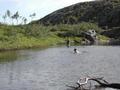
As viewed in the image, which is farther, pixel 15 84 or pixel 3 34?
pixel 3 34

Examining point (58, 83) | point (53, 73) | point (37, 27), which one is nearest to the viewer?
point (58, 83)

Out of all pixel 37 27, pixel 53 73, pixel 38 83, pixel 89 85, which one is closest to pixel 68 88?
pixel 89 85

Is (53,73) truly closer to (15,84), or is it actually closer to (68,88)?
(15,84)

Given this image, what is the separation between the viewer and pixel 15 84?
5562 cm

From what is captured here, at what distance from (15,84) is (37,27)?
138772 millimetres

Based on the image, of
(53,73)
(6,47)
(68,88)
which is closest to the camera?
(68,88)

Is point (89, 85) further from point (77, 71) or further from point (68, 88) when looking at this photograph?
point (77, 71)

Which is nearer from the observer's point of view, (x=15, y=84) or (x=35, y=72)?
(x=15, y=84)

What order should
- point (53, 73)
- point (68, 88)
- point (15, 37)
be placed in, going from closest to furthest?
point (68, 88) < point (53, 73) < point (15, 37)

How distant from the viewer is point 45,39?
18150cm

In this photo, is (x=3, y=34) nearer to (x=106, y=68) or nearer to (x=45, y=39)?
(x=45, y=39)

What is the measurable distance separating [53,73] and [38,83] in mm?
11302

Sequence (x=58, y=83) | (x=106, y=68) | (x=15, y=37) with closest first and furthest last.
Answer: (x=58, y=83), (x=106, y=68), (x=15, y=37)

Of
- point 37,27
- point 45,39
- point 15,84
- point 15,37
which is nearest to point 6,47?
point 15,37
